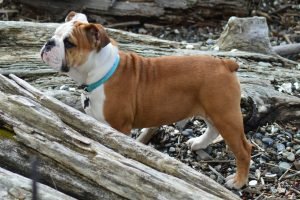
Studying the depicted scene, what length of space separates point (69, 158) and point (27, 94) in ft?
2.55

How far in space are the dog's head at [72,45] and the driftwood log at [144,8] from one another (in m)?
3.73

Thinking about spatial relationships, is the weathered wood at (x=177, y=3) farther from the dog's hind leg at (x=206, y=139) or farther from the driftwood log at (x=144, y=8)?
the dog's hind leg at (x=206, y=139)

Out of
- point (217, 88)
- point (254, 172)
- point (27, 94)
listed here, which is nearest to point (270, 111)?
point (254, 172)

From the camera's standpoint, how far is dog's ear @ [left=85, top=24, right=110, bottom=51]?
4215 mm

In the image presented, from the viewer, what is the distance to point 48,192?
2.79 m

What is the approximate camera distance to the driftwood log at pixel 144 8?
797 centimetres

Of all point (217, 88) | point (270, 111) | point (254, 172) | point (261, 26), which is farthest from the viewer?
point (261, 26)

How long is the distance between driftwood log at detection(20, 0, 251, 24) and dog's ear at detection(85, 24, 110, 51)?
3774mm

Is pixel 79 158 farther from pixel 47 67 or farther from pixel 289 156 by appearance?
pixel 47 67

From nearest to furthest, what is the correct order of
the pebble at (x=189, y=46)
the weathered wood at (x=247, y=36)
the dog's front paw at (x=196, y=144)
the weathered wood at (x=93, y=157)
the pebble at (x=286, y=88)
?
the weathered wood at (x=93, y=157) < the dog's front paw at (x=196, y=144) < the pebble at (x=286, y=88) < the weathered wood at (x=247, y=36) < the pebble at (x=189, y=46)

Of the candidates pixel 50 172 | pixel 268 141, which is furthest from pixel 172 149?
pixel 50 172

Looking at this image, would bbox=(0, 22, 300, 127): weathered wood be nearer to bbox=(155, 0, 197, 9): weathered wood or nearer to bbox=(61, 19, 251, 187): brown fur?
bbox=(61, 19, 251, 187): brown fur

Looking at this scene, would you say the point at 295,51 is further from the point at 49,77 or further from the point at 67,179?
the point at 67,179

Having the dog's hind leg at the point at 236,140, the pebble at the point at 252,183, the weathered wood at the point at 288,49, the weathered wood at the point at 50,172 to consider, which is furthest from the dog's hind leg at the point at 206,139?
the weathered wood at the point at 288,49
